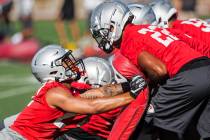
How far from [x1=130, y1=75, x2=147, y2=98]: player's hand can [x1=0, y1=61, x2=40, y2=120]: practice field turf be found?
3690mm

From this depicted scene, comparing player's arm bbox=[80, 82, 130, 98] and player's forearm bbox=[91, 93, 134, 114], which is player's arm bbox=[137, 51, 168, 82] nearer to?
player's forearm bbox=[91, 93, 134, 114]

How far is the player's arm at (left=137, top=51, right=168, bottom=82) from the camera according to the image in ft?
18.3

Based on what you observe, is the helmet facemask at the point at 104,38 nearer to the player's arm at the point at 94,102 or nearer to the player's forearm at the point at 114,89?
the player's forearm at the point at 114,89

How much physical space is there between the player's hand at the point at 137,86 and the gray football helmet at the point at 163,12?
64.6 inches

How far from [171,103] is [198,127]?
0.37 meters

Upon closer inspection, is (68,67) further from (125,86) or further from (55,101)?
(125,86)

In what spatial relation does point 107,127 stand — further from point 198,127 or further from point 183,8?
point 183,8

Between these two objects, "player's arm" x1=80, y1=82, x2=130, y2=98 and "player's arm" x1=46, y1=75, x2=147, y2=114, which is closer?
"player's arm" x1=46, y1=75, x2=147, y2=114

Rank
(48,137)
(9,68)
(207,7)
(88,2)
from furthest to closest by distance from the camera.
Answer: (207,7) < (88,2) < (9,68) < (48,137)

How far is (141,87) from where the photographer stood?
18.5 ft

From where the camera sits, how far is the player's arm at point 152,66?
558 cm

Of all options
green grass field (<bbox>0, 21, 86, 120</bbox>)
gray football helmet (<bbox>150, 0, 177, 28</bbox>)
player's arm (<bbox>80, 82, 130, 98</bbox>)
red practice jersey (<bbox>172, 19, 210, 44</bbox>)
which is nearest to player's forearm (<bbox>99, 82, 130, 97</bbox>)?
player's arm (<bbox>80, 82, 130, 98</bbox>)

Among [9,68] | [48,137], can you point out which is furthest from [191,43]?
[9,68]

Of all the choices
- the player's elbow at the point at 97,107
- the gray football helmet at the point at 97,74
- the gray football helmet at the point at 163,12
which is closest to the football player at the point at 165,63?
the player's elbow at the point at 97,107
